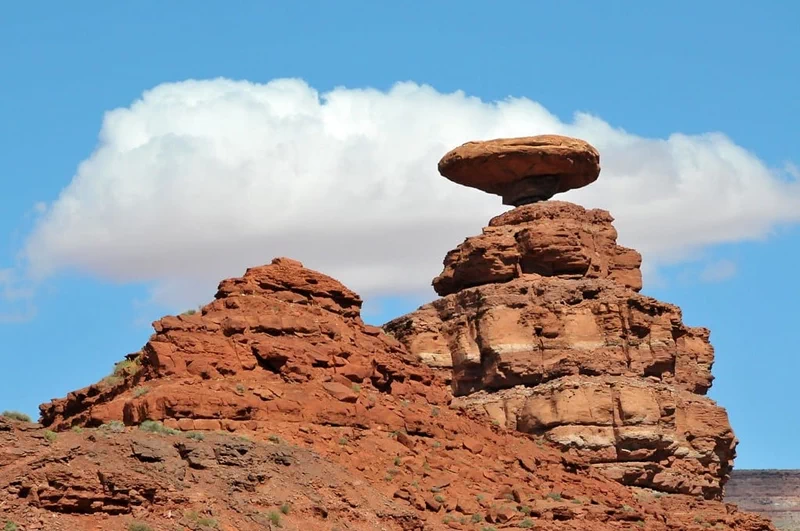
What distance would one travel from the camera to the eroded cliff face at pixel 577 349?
66625 mm

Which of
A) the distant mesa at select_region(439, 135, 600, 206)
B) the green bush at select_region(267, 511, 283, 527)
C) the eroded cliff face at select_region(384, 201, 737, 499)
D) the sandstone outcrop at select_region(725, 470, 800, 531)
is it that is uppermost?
the sandstone outcrop at select_region(725, 470, 800, 531)

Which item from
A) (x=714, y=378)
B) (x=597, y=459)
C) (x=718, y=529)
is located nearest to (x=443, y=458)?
(x=718, y=529)

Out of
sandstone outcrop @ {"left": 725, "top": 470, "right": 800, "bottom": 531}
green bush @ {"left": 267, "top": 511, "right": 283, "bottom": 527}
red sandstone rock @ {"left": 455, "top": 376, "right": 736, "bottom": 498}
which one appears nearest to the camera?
green bush @ {"left": 267, "top": 511, "right": 283, "bottom": 527}

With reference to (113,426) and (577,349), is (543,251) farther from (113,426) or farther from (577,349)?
(113,426)

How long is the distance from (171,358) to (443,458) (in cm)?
697

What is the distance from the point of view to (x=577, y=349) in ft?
225

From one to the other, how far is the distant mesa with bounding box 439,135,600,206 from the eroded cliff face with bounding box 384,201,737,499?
2599mm

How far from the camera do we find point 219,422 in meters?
46.1

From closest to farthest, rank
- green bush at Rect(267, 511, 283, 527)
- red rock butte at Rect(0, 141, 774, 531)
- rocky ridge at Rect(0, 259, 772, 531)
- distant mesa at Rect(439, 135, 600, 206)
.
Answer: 1. rocky ridge at Rect(0, 259, 772, 531)
2. red rock butte at Rect(0, 141, 774, 531)
3. green bush at Rect(267, 511, 283, 527)
4. distant mesa at Rect(439, 135, 600, 206)

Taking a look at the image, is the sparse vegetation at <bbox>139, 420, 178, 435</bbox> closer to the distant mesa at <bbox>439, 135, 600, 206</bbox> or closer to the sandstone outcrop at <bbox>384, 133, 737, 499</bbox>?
the sandstone outcrop at <bbox>384, 133, 737, 499</bbox>

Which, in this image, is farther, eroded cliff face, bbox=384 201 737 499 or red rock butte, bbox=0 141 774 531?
eroded cliff face, bbox=384 201 737 499

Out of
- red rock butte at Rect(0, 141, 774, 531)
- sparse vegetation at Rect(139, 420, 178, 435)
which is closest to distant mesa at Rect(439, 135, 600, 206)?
red rock butte at Rect(0, 141, 774, 531)

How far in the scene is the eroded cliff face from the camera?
6662cm

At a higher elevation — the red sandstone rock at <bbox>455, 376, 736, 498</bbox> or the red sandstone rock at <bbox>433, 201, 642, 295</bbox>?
the red sandstone rock at <bbox>433, 201, 642, 295</bbox>
